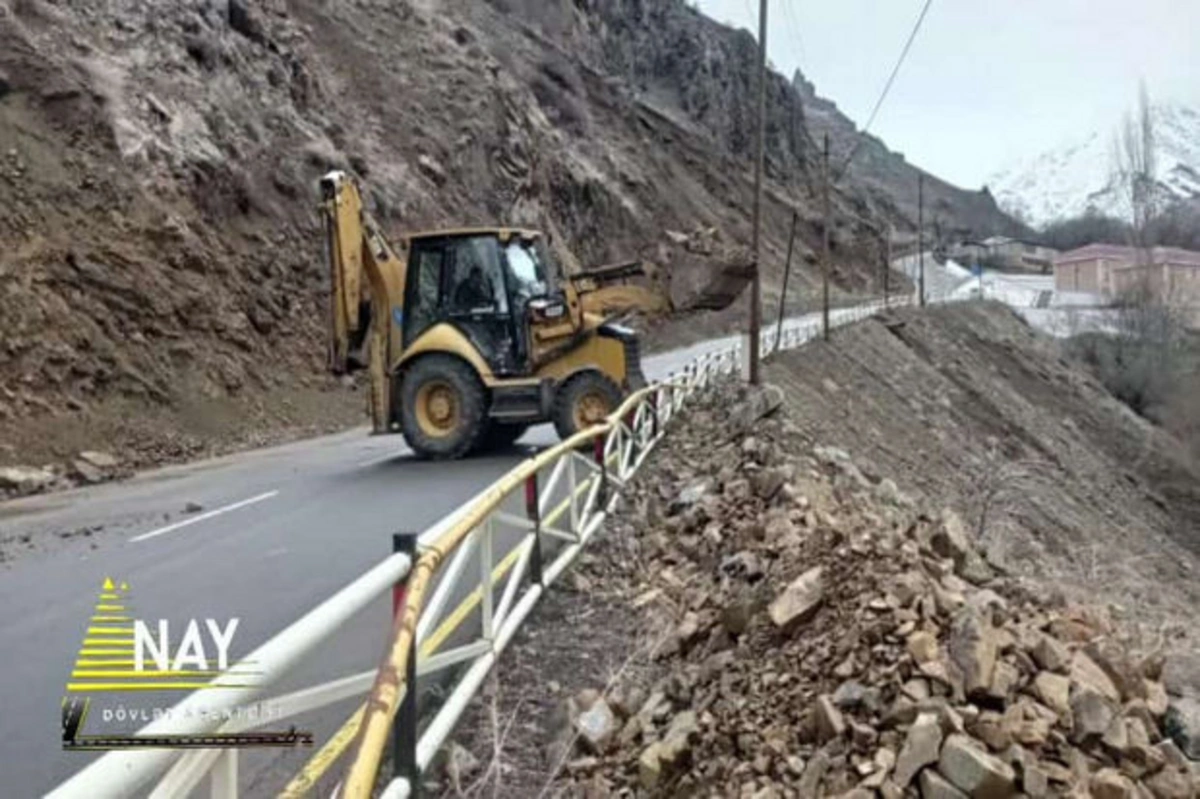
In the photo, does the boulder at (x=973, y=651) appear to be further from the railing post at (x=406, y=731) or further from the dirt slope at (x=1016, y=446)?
the dirt slope at (x=1016, y=446)

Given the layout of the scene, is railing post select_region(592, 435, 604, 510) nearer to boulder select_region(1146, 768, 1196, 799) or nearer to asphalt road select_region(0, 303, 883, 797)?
asphalt road select_region(0, 303, 883, 797)

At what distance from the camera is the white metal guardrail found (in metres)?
2.59

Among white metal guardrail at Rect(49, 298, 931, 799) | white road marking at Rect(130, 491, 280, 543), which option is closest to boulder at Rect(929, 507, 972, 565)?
white metal guardrail at Rect(49, 298, 931, 799)

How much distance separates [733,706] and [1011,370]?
48.4 meters

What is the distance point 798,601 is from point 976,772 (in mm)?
1761

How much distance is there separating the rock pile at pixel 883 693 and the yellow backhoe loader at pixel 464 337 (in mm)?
7173

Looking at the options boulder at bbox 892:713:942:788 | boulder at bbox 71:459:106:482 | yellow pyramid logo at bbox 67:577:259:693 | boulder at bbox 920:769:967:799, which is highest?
yellow pyramid logo at bbox 67:577:259:693

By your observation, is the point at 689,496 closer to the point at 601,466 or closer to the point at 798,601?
the point at 601,466

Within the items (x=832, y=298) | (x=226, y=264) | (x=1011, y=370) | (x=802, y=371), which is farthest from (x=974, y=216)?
(x=226, y=264)

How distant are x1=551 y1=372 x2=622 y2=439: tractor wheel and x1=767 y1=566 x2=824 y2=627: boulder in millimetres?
8280

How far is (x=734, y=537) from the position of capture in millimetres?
8055

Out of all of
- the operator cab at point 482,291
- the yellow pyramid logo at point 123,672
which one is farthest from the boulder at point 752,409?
the yellow pyramid logo at point 123,672

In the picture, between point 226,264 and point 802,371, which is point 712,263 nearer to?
point 226,264

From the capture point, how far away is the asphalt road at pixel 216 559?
4.48m
